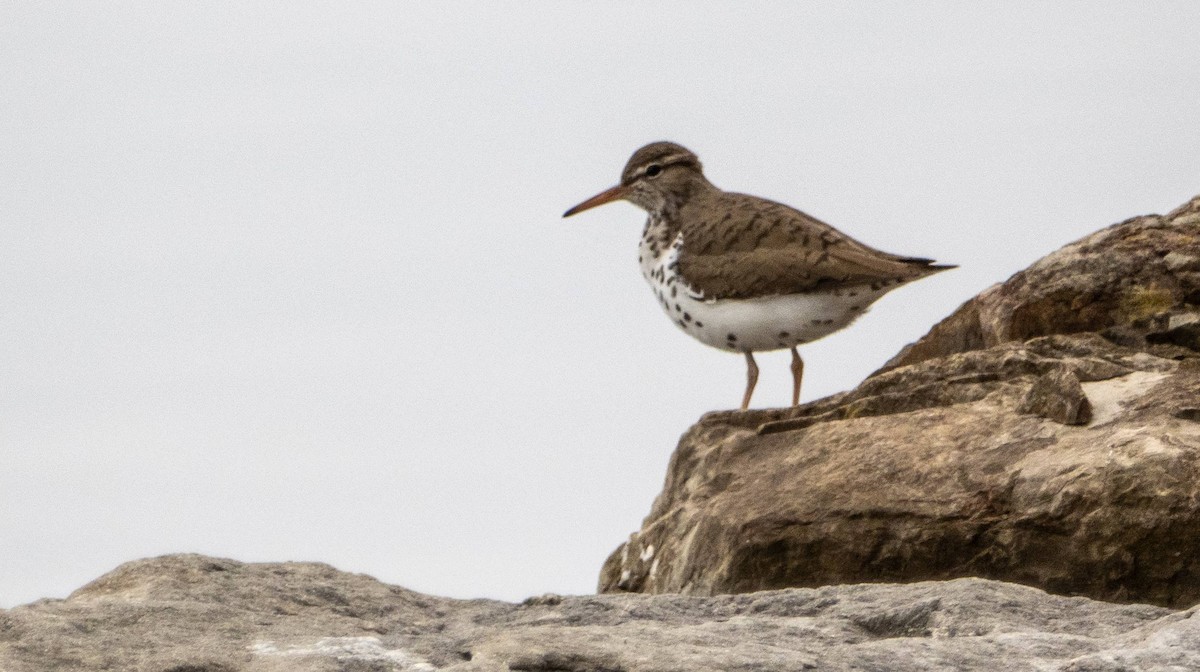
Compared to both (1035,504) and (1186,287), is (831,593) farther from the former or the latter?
(1186,287)

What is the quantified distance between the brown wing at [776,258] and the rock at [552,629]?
695 centimetres

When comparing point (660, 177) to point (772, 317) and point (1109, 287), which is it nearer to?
point (772, 317)

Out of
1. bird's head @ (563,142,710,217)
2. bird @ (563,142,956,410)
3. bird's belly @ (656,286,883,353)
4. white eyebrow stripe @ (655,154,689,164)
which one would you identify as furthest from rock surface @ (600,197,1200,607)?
white eyebrow stripe @ (655,154,689,164)

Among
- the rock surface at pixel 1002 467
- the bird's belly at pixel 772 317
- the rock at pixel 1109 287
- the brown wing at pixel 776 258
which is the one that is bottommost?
the rock surface at pixel 1002 467

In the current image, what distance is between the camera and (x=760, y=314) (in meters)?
13.8

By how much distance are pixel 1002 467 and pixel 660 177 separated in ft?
26.6

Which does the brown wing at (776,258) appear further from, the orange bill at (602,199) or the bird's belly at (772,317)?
the orange bill at (602,199)

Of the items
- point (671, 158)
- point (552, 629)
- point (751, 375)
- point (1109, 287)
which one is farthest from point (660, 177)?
point (552, 629)

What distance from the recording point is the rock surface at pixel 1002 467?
321 inches

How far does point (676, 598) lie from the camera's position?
663 centimetres

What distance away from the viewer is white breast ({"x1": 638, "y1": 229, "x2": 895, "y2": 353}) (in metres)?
13.6

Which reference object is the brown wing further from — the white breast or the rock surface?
the rock surface

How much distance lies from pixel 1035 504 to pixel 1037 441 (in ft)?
2.11

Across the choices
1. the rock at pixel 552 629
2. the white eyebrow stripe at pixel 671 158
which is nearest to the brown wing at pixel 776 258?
the white eyebrow stripe at pixel 671 158
